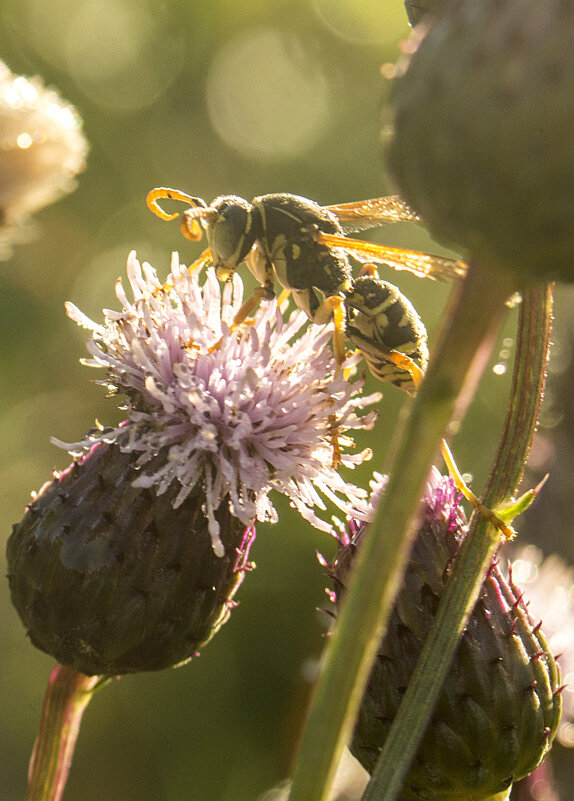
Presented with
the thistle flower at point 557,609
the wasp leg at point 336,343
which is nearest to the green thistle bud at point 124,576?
the wasp leg at point 336,343

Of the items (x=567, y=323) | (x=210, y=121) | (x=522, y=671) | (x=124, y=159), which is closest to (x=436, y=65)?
(x=522, y=671)

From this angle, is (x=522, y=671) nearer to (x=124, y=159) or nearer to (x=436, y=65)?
(x=436, y=65)

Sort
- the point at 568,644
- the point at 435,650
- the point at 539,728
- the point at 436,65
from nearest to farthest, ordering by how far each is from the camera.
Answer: the point at 436,65
the point at 435,650
the point at 539,728
the point at 568,644

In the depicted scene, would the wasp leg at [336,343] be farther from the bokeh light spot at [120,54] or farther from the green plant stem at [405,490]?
the bokeh light spot at [120,54]

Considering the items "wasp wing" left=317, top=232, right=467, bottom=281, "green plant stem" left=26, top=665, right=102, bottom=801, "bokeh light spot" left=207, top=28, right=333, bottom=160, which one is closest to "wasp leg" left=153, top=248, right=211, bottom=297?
"wasp wing" left=317, top=232, right=467, bottom=281

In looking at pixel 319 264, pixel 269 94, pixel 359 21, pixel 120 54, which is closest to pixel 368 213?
pixel 319 264
